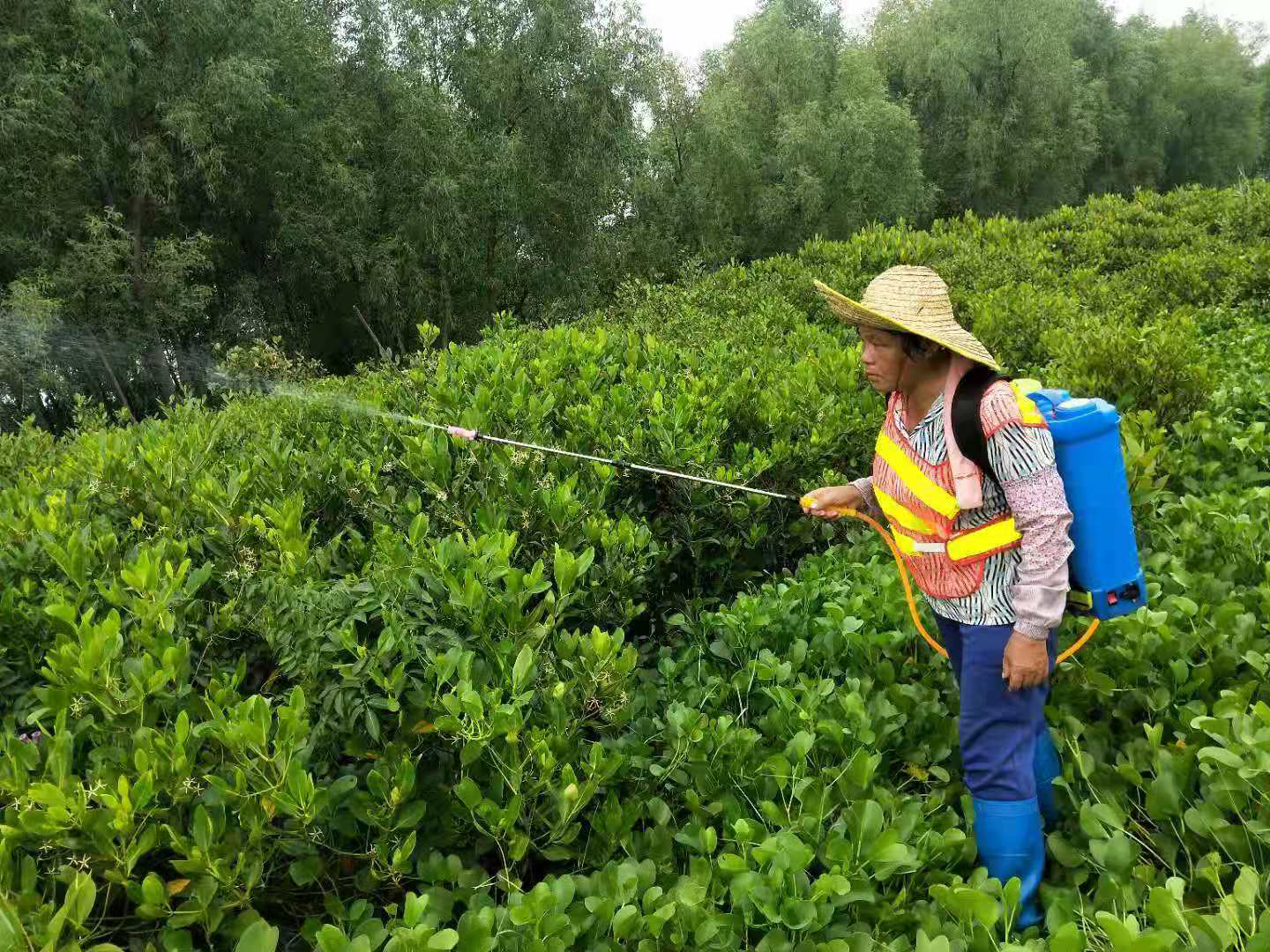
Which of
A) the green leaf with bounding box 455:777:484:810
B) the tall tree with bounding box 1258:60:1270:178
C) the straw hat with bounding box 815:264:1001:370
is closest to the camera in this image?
the green leaf with bounding box 455:777:484:810

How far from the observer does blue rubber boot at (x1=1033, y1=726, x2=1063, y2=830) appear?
2418 millimetres

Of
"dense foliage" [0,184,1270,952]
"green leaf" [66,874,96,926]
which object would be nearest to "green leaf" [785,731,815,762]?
"dense foliage" [0,184,1270,952]

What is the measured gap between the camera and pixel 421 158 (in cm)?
2433

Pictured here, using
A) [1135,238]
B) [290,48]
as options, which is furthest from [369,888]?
[290,48]

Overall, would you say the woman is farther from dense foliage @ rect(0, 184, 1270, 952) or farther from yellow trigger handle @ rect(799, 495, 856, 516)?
yellow trigger handle @ rect(799, 495, 856, 516)

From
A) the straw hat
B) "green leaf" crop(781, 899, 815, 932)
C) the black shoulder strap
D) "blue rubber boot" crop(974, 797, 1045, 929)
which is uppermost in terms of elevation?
the straw hat

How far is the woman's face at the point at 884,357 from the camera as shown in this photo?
7.55ft

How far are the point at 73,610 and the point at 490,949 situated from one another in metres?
1.26

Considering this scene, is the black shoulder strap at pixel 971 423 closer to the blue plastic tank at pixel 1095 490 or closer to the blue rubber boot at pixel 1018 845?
the blue plastic tank at pixel 1095 490

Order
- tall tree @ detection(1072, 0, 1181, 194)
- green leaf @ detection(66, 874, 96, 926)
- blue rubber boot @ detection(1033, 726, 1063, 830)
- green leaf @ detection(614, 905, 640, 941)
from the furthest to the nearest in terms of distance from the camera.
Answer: tall tree @ detection(1072, 0, 1181, 194), blue rubber boot @ detection(1033, 726, 1063, 830), green leaf @ detection(614, 905, 640, 941), green leaf @ detection(66, 874, 96, 926)

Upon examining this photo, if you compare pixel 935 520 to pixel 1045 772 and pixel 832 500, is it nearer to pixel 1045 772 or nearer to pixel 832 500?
pixel 832 500

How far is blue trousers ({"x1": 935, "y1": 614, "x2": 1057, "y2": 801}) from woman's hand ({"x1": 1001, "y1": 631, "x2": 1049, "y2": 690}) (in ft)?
0.26

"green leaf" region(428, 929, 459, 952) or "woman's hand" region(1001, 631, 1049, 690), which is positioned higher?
"woman's hand" region(1001, 631, 1049, 690)

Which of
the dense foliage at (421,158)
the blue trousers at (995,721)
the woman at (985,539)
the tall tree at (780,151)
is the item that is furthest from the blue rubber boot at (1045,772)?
the tall tree at (780,151)
